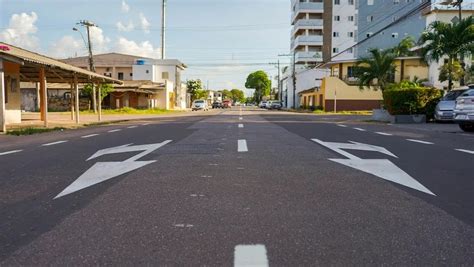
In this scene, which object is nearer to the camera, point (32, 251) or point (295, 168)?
point (32, 251)

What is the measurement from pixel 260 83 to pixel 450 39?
132279 millimetres

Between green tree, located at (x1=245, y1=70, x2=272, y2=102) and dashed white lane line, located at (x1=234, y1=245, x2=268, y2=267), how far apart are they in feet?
508

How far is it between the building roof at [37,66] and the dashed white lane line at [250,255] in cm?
1598

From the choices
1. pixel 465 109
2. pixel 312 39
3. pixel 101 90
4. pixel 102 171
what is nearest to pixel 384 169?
pixel 102 171

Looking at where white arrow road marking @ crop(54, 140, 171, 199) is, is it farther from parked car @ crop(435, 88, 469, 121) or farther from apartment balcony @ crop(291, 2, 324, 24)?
apartment balcony @ crop(291, 2, 324, 24)

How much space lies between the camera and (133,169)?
721cm

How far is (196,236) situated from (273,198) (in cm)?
→ 154

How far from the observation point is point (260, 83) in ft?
524

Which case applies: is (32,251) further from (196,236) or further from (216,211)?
(216,211)

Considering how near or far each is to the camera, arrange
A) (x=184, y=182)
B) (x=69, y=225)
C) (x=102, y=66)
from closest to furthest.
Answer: (x=69, y=225)
(x=184, y=182)
(x=102, y=66)

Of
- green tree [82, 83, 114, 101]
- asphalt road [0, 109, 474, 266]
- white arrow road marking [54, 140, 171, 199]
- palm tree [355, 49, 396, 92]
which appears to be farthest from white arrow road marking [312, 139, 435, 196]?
green tree [82, 83, 114, 101]

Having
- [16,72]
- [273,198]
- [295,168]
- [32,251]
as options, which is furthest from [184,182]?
[16,72]

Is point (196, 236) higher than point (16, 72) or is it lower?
lower

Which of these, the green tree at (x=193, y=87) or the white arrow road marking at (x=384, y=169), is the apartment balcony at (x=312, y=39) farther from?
the white arrow road marking at (x=384, y=169)
